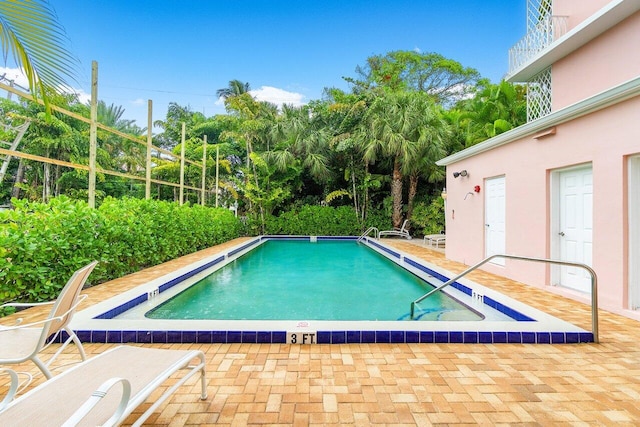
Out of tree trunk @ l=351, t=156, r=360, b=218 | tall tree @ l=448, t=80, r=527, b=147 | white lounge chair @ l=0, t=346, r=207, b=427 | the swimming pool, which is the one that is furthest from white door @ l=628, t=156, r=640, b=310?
tree trunk @ l=351, t=156, r=360, b=218

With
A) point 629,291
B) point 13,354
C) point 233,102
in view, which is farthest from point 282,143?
point 13,354

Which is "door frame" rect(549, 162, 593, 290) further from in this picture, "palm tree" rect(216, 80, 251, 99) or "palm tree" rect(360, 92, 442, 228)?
"palm tree" rect(216, 80, 251, 99)

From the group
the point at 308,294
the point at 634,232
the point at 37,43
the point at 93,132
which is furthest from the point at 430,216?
the point at 37,43

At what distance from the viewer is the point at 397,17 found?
2678 centimetres

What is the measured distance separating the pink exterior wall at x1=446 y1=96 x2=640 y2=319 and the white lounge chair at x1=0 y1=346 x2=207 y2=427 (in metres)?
5.50

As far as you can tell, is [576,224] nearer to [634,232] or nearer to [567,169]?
[567,169]

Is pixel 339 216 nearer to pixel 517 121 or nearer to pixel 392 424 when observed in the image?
pixel 517 121

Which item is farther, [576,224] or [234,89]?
[234,89]

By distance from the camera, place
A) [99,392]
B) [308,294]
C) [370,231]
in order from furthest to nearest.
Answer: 1. [370,231]
2. [308,294]
3. [99,392]

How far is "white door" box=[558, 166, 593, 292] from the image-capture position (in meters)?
5.65

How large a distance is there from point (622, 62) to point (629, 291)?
5709 mm

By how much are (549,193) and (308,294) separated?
469cm

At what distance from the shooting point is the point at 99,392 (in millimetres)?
1579

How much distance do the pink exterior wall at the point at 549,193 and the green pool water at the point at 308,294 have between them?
5.92ft
